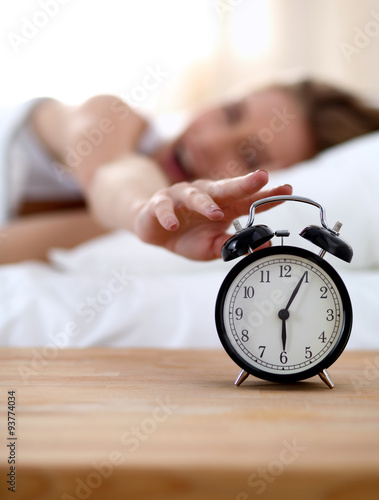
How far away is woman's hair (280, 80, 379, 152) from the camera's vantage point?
2.13 m

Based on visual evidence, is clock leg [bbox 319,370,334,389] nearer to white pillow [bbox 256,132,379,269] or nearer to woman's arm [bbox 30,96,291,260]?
woman's arm [bbox 30,96,291,260]

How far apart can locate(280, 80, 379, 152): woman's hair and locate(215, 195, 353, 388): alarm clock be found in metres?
1.52

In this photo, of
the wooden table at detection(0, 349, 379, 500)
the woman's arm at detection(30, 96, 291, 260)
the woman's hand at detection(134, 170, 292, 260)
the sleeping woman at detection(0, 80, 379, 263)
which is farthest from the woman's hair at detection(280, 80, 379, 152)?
the wooden table at detection(0, 349, 379, 500)

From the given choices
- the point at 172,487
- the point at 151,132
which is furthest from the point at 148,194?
the point at 151,132

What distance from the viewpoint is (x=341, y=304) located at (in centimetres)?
72

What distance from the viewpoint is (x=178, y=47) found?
3908 millimetres

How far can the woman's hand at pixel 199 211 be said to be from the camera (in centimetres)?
74
